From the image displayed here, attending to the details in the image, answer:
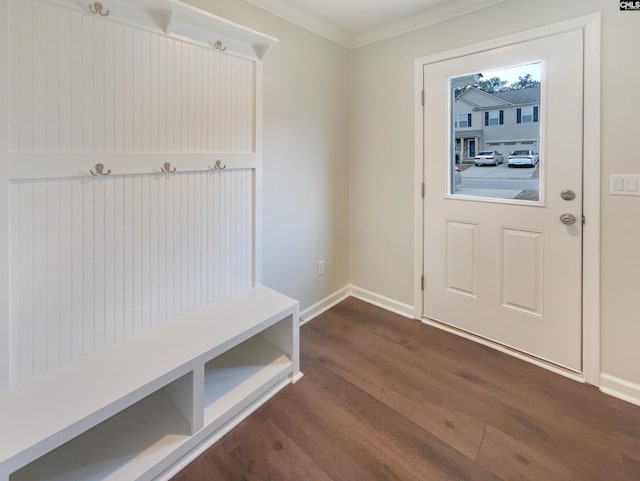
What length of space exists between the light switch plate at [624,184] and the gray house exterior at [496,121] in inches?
16.1

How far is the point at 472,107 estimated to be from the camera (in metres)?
2.17

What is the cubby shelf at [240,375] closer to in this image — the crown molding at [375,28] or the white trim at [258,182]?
the white trim at [258,182]

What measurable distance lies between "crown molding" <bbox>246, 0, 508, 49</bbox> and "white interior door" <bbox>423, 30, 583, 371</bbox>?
0.95 ft

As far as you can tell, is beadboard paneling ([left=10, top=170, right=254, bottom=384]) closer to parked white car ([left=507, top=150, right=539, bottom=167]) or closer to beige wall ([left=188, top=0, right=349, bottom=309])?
beige wall ([left=188, top=0, right=349, bottom=309])

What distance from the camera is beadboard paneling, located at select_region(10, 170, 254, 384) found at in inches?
50.0

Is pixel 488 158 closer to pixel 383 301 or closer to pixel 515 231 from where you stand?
pixel 515 231

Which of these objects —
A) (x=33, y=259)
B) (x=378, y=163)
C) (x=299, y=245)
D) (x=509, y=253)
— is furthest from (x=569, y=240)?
(x=33, y=259)

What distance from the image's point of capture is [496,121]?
81.7 inches

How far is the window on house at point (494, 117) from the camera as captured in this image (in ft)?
6.73

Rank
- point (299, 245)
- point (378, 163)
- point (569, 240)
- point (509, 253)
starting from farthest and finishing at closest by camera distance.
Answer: point (378, 163) < point (299, 245) < point (509, 253) < point (569, 240)

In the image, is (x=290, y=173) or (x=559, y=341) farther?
(x=290, y=173)

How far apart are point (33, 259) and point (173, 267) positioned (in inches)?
21.9

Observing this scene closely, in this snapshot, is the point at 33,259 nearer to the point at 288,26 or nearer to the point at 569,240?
the point at 288,26

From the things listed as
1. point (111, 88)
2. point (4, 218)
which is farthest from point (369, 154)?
point (4, 218)
